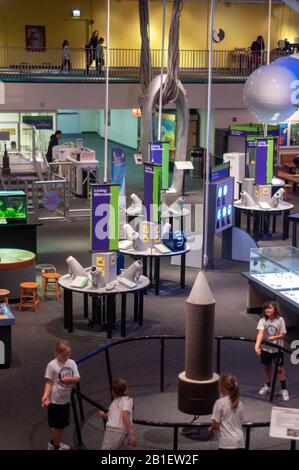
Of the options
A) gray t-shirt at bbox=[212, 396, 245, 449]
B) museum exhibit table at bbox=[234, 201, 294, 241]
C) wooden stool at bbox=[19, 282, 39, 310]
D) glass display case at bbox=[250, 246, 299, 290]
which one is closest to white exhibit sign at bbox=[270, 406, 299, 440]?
gray t-shirt at bbox=[212, 396, 245, 449]

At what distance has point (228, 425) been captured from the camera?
849 centimetres

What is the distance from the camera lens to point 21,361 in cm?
1250

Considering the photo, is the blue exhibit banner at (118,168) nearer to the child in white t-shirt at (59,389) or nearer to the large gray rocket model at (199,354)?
the large gray rocket model at (199,354)

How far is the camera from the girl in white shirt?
848 cm

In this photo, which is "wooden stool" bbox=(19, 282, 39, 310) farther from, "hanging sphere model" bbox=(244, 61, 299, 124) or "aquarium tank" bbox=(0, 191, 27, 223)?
"hanging sphere model" bbox=(244, 61, 299, 124)

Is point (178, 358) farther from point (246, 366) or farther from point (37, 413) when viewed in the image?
point (37, 413)

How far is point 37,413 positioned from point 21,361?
1.89m

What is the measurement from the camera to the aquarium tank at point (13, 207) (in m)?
16.4

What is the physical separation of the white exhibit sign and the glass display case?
597 cm

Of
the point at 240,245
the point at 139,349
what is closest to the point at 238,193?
the point at 240,245

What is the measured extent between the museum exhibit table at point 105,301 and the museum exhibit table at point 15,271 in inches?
55.5

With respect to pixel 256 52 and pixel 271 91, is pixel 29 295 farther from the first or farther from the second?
pixel 256 52

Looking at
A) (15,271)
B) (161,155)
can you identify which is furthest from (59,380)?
(161,155)
